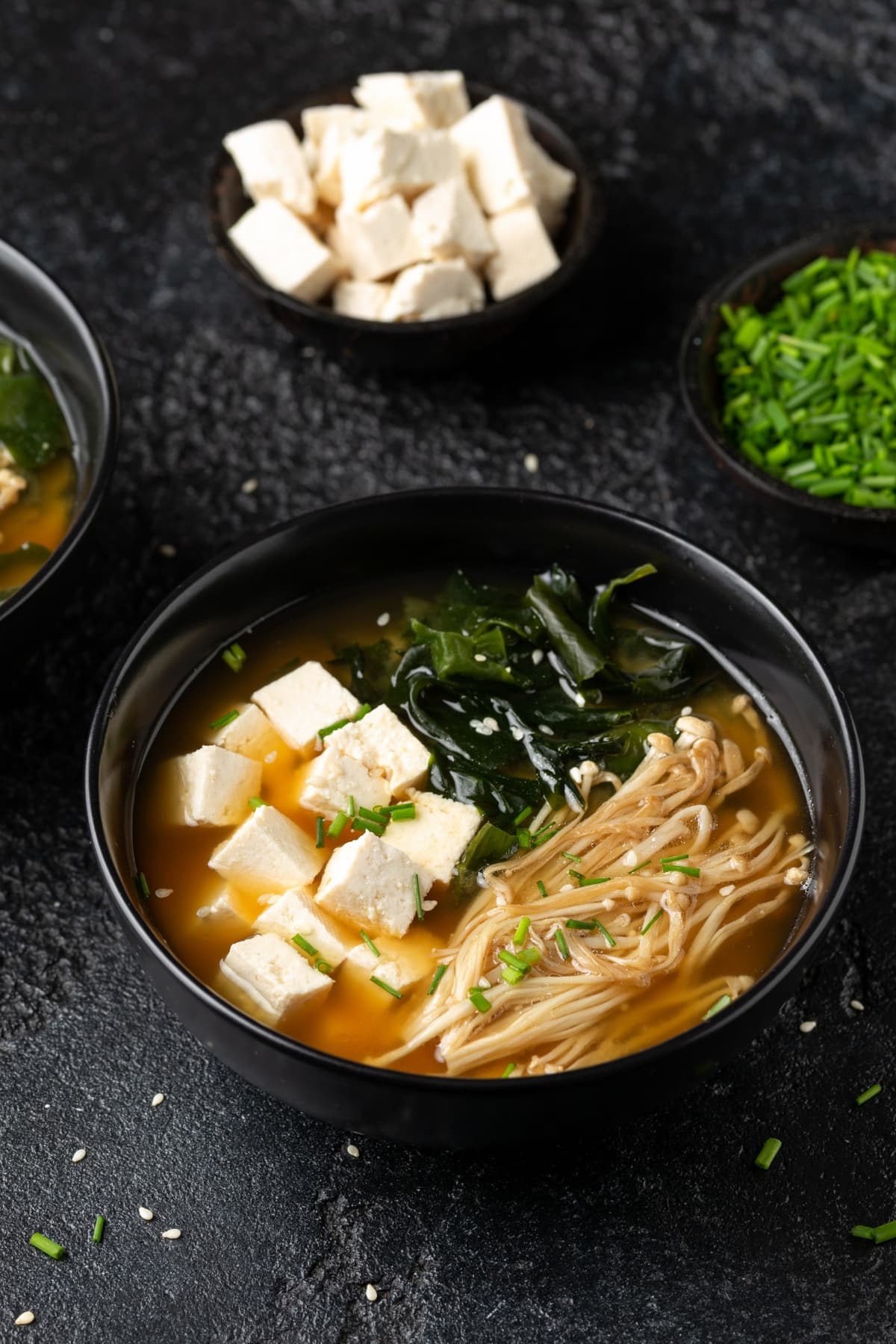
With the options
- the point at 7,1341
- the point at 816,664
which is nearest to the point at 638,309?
the point at 816,664

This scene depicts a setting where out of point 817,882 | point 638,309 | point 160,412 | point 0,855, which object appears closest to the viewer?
point 817,882

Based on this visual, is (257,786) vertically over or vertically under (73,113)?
under

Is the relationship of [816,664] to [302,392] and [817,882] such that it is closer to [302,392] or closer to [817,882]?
[817,882]

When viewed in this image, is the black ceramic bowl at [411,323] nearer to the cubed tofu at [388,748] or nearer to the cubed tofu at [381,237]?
the cubed tofu at [381,237]

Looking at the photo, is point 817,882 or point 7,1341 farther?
point 817,882

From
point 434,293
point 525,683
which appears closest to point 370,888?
point 525,683

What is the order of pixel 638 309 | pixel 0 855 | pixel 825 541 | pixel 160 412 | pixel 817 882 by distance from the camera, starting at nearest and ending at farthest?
pixel 817 882 → pixel 0 855 → pixel 825 541 → pixel 160 412 → pixel 638 309
